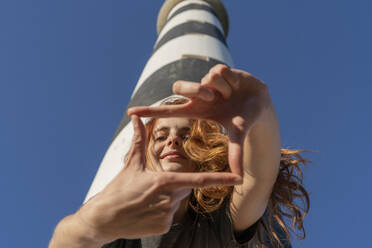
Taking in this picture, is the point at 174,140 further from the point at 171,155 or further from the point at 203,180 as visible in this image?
the point at 203,180

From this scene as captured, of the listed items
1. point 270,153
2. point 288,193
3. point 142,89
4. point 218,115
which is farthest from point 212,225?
point 142,89

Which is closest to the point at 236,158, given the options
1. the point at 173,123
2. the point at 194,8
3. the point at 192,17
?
the point at 173,123

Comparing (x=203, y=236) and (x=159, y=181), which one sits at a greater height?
(x=159, y=181)

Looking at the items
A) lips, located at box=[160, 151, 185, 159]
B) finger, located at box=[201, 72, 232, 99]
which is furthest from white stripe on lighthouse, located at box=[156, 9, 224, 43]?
finger, located at box=[201, 72, 232, 99]

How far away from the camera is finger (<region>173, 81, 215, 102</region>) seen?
0.98m

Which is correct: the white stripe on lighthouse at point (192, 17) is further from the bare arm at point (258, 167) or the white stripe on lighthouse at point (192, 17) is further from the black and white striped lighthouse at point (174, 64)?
the bare arm at point (258, 167)

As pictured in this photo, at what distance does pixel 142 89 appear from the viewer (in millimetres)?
3594

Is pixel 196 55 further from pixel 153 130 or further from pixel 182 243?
pixel 182 243

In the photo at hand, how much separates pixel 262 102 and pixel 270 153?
0.76 ft

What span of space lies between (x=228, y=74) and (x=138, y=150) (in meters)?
0.37

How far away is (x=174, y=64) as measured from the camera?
356 centimetres

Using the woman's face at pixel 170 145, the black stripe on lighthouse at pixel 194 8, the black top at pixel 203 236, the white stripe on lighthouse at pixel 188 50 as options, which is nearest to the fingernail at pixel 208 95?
the woman's face at pixel 170 145

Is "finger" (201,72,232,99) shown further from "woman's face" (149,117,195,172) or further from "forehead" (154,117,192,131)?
"forehead" (154,117,192,131)

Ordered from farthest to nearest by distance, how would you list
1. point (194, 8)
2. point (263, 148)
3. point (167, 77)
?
point (194, 8) → point (167, 77) → point (263, 148)
